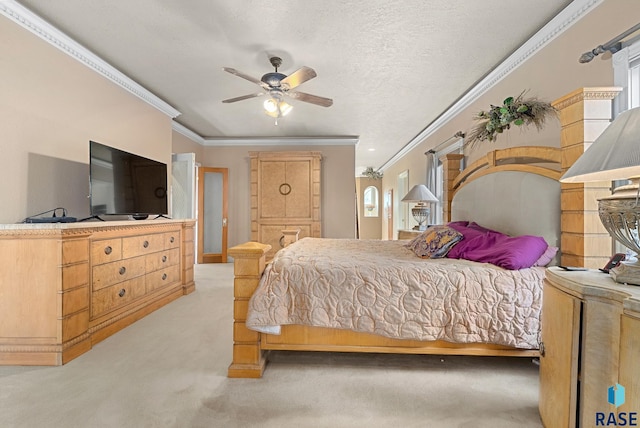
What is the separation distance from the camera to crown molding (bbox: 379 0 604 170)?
6.81 ft

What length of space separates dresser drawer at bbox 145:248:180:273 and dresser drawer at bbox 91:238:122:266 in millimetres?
435

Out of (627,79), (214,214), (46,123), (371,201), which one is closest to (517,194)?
(627,79)

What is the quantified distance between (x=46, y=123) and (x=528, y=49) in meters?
4.22

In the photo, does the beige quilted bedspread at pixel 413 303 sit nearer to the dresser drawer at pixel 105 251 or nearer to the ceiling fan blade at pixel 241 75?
the dresser drawer at pixel 105 251

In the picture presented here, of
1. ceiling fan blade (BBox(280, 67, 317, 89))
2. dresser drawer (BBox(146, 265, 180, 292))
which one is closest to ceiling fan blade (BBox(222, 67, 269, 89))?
ceiling fan blade (BBox(280, 67, 317, 89))

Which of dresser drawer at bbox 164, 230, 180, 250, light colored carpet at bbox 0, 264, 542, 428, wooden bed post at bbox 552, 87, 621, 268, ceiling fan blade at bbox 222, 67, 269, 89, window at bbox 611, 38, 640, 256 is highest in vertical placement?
ceiling fan blade at bbox 222, 67, 269, 89

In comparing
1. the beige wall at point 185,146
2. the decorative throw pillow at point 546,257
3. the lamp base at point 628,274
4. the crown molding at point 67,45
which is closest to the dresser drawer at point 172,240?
the crown molding at point 67,45

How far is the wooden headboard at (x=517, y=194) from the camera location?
2098 mm

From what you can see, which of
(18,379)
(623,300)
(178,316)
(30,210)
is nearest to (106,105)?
(30,210)

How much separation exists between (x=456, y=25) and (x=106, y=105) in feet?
11.5

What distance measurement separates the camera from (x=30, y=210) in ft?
7.69

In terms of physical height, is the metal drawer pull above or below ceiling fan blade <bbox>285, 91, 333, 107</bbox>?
below

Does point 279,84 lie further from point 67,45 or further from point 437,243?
point 437,243

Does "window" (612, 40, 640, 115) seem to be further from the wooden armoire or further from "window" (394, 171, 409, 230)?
"window" (394, 171, 409, 230)
